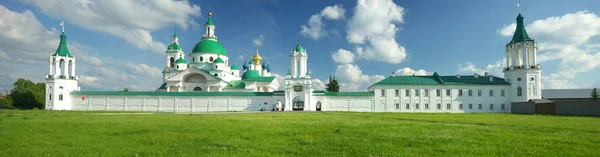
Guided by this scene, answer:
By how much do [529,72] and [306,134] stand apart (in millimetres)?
47484

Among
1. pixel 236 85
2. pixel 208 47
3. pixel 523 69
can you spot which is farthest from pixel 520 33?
pixel 208 47

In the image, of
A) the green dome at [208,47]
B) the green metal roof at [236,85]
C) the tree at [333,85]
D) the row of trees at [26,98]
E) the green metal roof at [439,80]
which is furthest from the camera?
the tree at [333,85]

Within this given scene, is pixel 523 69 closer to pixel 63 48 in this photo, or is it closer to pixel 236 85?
pixel 236 85

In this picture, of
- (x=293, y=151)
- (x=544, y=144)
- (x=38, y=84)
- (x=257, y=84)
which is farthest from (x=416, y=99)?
(x=38, y=84)

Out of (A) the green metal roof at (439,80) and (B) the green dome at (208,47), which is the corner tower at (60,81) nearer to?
(B) the green dome at (208,47)

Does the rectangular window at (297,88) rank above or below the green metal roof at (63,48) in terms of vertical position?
below

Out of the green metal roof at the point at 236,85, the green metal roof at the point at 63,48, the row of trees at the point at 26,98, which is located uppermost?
the green metal roof at the point at 63,48

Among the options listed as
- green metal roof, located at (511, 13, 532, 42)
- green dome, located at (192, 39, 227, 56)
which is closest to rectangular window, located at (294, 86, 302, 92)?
green dome, located at (192, 39, 227, 56)

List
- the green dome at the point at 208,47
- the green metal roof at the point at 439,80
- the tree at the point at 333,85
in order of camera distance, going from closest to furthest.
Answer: the green metal roof at the point at 439,80
the green dome at the point at 208,47
the tree at the point at 333,85

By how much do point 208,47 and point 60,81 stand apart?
22.5m

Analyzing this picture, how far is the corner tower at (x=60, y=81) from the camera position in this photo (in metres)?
48.2

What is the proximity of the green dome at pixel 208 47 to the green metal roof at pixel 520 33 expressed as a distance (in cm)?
4817

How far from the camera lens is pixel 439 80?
161ft

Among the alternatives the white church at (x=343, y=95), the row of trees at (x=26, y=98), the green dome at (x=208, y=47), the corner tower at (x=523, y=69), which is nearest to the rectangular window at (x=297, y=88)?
the white church at (x=343, y=95)
